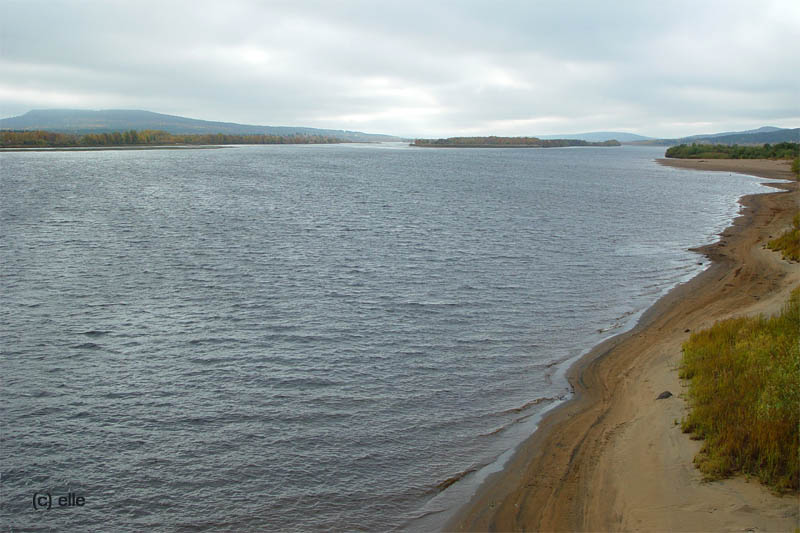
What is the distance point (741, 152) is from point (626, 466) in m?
142

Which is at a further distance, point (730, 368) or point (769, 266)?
point (769, 266)

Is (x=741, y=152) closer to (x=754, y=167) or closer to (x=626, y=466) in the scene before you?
(x=754, y=167)

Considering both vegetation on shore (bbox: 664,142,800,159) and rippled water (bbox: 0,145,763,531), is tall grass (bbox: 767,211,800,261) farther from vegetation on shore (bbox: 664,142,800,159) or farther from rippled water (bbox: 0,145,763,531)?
vegetation on shore (bbox: 664,142,800,159)

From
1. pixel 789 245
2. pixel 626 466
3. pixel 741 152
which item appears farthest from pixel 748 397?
pixel 741 152

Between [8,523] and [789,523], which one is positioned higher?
[789,523]

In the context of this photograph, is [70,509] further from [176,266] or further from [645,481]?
[176,266]

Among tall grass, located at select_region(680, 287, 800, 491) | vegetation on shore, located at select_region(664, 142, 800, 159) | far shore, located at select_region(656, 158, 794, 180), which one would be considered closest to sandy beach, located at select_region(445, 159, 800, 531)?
tall grass, located at select_region(680, 287, 800, 491)

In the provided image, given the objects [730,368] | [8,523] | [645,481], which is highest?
[730,368]

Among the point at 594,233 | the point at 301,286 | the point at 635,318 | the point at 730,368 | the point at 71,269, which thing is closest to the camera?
the point at 730,368

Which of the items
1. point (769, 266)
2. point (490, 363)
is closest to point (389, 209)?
point (769, 266)

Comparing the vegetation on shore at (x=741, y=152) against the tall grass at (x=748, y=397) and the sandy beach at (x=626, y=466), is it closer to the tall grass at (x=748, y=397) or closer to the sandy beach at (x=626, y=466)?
the sandy beach at (x=626, y=466)

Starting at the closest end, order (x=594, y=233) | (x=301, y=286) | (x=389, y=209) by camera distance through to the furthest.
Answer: (x=301, y=286) → (x=594, y=233) → (x=389, y=209)

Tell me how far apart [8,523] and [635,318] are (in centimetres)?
1832

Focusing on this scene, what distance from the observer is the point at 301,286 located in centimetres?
2414
